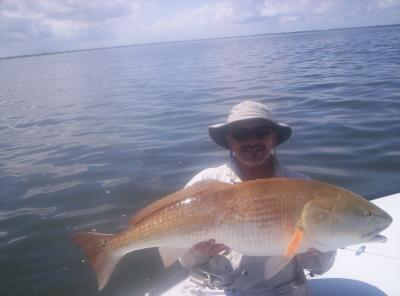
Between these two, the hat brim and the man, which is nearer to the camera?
the man

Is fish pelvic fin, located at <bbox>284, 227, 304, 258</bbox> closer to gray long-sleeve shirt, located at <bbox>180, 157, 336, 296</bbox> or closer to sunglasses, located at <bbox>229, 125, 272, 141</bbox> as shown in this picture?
gray long-sleeve shirt, located at <bbox>180, 157, 336, 296</bbox>

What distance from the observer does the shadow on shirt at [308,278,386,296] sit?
4.12 meters

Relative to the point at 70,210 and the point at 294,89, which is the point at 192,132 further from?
the point at 294,89

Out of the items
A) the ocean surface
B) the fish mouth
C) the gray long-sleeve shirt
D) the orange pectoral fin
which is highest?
the fish mouth

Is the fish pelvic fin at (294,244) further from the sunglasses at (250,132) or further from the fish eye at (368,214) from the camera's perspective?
the sunglasses at (250,132)

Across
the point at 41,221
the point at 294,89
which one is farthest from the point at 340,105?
the point at 41,221

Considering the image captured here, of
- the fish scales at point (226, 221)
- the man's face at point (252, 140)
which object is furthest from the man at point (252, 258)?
the fish scales at point (226, 221)

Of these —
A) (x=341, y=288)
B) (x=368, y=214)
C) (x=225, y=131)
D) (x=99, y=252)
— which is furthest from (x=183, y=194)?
(x=341, y=288)

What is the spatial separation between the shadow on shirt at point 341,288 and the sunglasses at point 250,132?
180 centimetres

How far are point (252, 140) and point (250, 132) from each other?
8 centimetres

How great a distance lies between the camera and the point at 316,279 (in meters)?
4.50

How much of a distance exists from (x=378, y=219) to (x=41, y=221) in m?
7.02

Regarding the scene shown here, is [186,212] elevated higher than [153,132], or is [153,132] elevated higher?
[186,212]

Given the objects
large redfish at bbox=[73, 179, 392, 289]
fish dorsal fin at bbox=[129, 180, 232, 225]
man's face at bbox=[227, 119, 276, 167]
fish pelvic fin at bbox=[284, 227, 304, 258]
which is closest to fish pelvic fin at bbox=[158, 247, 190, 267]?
large redfish at bbox=[73, 179, 392, 289]
